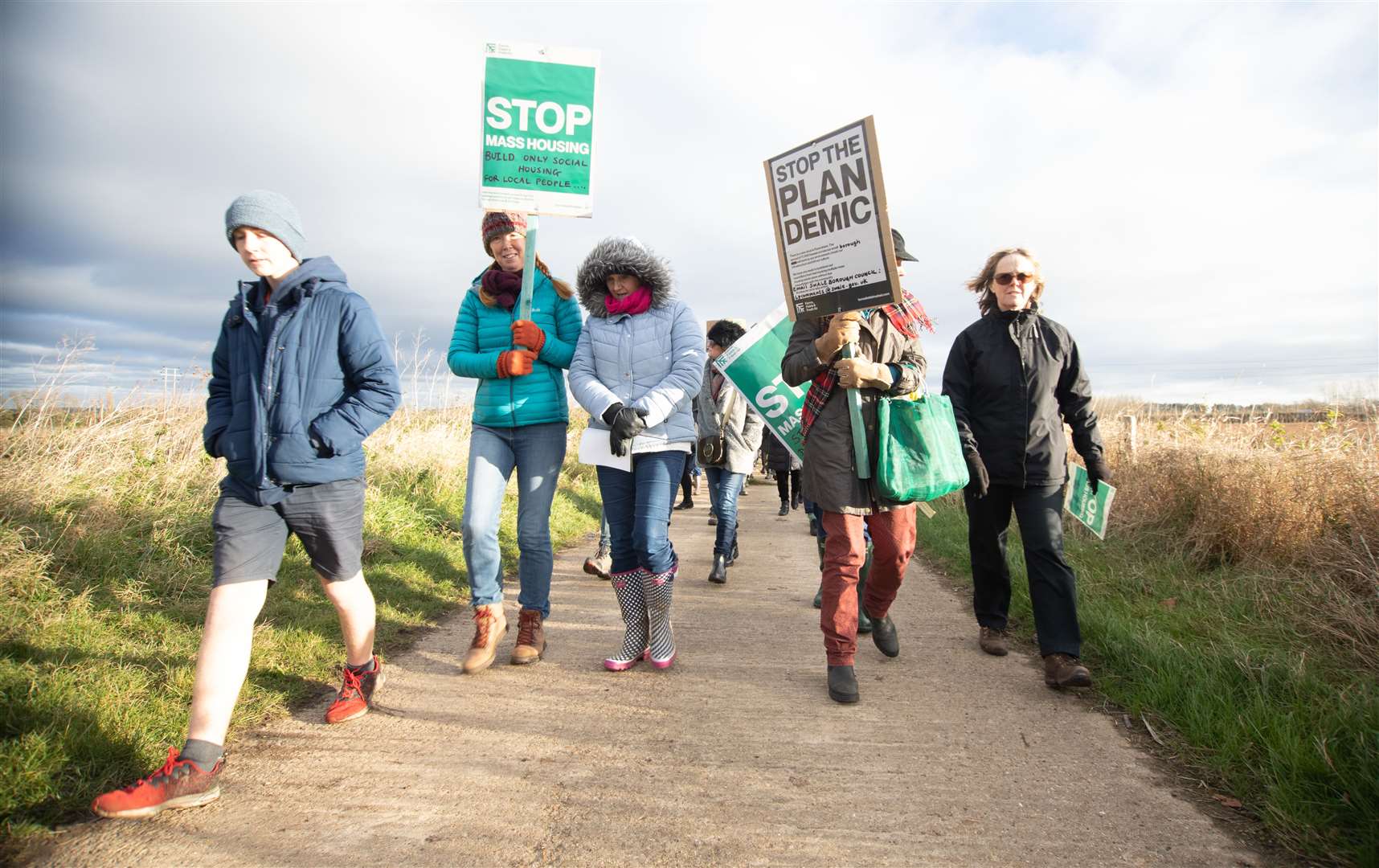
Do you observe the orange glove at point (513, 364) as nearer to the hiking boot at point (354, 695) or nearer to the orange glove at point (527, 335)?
the orange glove at point (527, 335)

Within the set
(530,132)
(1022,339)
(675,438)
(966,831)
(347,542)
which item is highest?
(530,132)

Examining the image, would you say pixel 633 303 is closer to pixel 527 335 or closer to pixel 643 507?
pixel 527 335

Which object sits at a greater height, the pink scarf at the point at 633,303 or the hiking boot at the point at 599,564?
the pink scarf at the point at 633,303

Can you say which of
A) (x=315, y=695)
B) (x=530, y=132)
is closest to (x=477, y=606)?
(x=315, y=695)

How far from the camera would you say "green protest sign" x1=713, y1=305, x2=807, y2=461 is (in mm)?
5191

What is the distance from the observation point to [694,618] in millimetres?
4848

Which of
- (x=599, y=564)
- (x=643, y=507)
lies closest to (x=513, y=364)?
(x=643, y=507)

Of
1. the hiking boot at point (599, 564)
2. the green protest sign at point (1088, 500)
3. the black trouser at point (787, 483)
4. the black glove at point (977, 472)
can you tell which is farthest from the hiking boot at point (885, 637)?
the black trouser at point (787, 483)

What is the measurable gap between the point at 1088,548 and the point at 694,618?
3706 mm

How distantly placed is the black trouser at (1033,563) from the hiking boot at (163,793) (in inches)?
145

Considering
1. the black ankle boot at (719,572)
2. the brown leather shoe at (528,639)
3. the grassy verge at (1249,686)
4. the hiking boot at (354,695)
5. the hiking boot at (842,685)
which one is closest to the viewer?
the grassy verge at (1249,686)

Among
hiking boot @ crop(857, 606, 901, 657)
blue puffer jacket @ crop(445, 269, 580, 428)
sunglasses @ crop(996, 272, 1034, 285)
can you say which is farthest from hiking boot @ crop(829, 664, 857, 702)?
sunglasses @ crop(996, 272, 1034, 285)

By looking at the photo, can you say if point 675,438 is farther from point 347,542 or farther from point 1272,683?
point 1272,683

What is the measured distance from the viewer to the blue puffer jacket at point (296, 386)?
→ 2.62 metres
